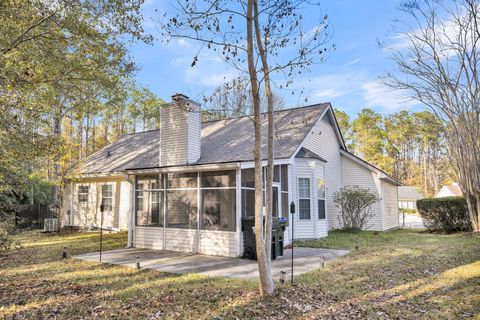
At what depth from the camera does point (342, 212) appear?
15.5 meters

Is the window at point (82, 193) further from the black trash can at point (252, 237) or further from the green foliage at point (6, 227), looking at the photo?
the black trash can at point (252, 237)

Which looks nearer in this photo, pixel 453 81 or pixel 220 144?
pixel 220 144

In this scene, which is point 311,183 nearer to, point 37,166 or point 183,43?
point 183,43

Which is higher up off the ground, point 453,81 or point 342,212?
point 453,81

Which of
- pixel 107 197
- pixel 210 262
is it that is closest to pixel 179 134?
pixel 210 262

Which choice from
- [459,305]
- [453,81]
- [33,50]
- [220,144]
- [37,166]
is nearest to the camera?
[459,305]

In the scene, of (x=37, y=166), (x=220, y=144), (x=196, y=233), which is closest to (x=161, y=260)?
(x=196, y=233)

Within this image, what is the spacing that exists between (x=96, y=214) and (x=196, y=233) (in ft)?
28.1

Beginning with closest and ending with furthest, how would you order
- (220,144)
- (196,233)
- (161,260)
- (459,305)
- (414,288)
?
1. (459,305)
2. (414,288)
3. (161,260)
4. (196,233)
5. (220,144)

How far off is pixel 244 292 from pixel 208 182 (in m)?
4.56

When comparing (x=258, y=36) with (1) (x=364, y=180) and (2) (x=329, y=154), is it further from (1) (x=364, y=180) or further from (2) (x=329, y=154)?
(1) (x=364, y=180)

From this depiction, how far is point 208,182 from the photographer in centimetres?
981

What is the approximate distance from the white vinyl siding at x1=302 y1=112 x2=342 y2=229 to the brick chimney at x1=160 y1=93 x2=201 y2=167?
218 inches

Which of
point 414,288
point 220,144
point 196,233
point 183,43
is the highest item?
point 183,43
